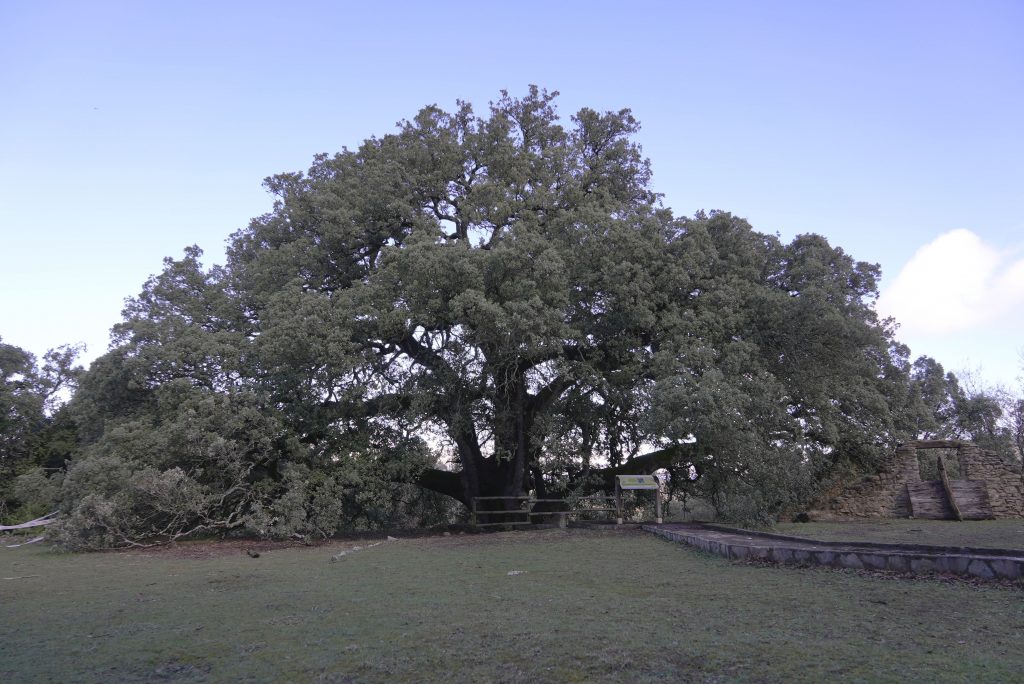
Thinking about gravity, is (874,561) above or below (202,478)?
below

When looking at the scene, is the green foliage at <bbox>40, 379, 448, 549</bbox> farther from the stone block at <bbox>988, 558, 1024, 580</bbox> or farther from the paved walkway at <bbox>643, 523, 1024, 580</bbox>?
the stone block at <bbox>988, 558, 1024, 580</bbox>

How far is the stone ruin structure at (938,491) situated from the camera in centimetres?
1623

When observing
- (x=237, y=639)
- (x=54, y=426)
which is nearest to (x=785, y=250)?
(x=237, y=639)

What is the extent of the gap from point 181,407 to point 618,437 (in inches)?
380

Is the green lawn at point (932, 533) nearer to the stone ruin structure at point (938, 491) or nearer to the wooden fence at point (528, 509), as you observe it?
the stone ruin structure at point (938, 491)

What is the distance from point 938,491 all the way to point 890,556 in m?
12.1

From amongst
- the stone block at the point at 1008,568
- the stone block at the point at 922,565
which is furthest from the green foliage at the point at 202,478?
the stone block at the point at 1008,568

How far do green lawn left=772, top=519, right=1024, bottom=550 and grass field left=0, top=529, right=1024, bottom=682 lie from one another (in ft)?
13.5

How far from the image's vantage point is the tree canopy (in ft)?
43.0

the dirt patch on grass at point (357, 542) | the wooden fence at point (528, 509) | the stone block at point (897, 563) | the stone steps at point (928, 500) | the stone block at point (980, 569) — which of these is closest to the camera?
the stone block at point (980, 569)

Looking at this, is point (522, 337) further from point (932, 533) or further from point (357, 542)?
point (932, 533)

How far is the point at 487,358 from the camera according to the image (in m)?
14.1

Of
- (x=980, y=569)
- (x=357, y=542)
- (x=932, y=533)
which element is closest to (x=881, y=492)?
(x=932, y=533)

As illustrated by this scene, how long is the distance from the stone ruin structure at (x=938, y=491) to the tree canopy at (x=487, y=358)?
73cm
